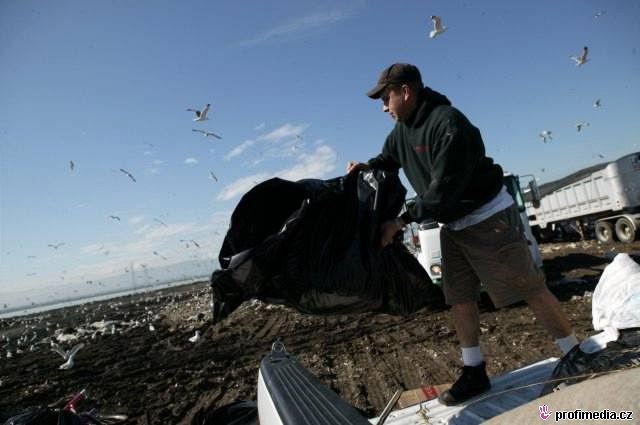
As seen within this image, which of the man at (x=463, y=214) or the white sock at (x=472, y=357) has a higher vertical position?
the man at (x=463, y=214)

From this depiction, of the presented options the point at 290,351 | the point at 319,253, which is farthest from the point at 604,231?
the point at 319,253

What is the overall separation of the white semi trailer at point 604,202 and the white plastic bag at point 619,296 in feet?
28.4

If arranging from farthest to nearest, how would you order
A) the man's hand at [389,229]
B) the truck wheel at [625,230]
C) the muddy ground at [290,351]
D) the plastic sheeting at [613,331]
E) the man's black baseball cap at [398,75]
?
the truck wheel at [625,230], the muddy ground at [290,351], the man's black baseball cap at [398,75], the man's hand at [389,229], the plastic sheeting at [613,331]

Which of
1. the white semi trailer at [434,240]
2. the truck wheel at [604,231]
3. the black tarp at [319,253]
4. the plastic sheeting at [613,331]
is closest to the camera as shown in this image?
the plastic sheeting at [613,331]

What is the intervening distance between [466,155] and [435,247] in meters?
5.20

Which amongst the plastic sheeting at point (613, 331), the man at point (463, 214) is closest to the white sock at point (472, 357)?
the man at point (463, 214)

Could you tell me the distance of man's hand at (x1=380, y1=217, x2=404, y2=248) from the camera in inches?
81.4

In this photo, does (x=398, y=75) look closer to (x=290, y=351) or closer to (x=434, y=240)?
(x=290, y=351)

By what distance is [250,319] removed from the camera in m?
10.6

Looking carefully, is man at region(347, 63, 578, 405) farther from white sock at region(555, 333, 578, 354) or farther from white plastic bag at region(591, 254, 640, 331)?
white plastic bag at region(591, 254, 640, 331)

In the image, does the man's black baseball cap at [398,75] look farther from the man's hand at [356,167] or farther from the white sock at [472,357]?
the white sock at [472,357]

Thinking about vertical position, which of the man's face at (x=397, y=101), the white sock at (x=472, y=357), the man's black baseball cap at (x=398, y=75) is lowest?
the white sock at (x=472, y=357)

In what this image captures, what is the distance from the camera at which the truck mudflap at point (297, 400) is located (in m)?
1.21

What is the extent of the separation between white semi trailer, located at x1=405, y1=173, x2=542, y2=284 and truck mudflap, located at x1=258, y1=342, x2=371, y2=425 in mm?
5319
